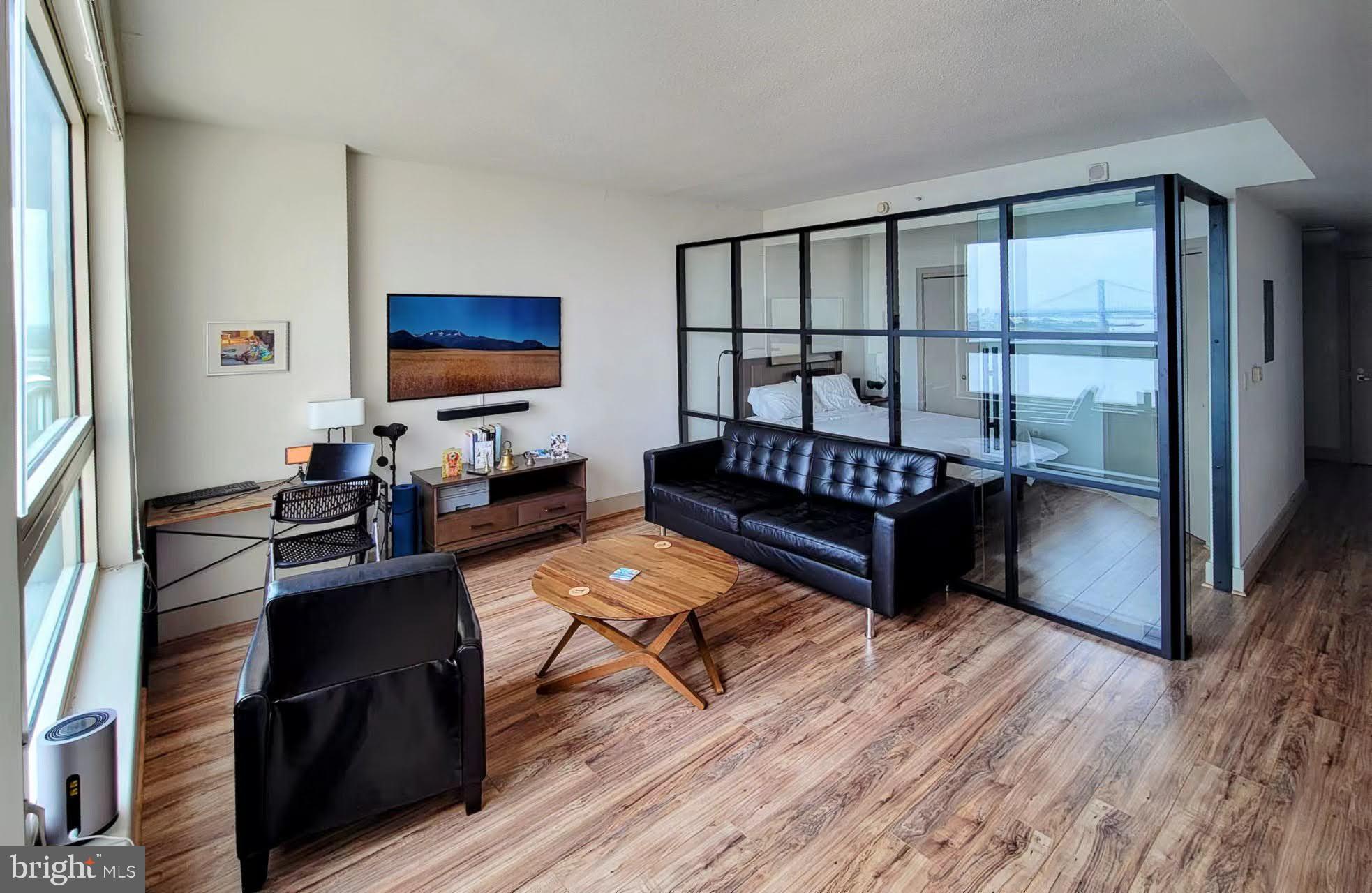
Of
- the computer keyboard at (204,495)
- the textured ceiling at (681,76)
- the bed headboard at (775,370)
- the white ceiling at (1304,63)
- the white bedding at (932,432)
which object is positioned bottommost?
the computer keyboard at (204,495)

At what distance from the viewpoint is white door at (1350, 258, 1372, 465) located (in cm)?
683

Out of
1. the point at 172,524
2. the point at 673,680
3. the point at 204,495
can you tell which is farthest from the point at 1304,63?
the point at 204,495

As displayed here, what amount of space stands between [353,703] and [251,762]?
28 centimetres

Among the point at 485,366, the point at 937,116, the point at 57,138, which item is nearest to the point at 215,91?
the point at 57,138

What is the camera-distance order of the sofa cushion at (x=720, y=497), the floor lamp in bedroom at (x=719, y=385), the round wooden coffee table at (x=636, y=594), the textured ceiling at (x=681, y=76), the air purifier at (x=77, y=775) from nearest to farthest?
the air purifier at (x=77, y=775), the textured ceiling at (x=681, y=76), the round wooden coffee table at (x=636, y=594), the sofa cushion at (x=720, y=497), the floor lamp in bedroom at (x=719, y=385)

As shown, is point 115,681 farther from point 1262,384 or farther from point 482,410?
point 1262,384

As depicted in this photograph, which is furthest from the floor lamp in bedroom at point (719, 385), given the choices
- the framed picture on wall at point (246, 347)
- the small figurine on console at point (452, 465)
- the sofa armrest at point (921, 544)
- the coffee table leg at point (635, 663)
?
the framed picture on wall at point (246, 347)

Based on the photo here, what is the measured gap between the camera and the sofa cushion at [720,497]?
4.32 meters

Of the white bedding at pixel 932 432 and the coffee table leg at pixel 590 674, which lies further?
the white bedding at pixel 932 432

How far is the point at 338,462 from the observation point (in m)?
3.97

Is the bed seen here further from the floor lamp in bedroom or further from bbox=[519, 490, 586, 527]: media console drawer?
bbox=[519, 490, 586, 527]: media console drawer

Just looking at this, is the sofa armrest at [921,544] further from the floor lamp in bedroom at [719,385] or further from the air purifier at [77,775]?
the air purifier at [77,775]

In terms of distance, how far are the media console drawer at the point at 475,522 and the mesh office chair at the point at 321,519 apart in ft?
1.92

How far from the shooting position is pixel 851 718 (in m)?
2.77
